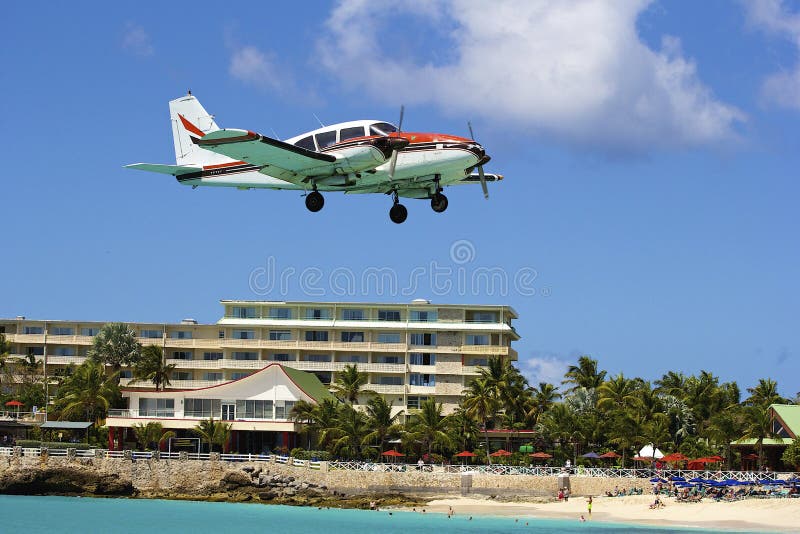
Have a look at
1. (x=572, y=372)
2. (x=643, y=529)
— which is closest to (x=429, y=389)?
(x=572, y=372)

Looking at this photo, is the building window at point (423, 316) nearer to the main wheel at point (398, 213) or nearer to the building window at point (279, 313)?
the building window at point (279, 313)

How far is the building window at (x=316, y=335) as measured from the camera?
113 metres

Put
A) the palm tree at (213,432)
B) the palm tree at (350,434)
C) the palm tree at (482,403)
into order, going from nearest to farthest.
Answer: the palm tree at (350,434) < the palm tree at (213,432) < the palm tree at (482,403)

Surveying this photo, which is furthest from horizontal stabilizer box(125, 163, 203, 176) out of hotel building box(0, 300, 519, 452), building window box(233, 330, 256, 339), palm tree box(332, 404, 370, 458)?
building window box(233, 330, 256, 339)

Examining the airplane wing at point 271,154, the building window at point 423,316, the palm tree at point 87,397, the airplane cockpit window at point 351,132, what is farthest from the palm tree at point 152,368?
the airplane cockpit window at point 351,132

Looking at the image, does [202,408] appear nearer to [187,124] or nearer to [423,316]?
[423,316]

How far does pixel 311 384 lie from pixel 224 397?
8.42m

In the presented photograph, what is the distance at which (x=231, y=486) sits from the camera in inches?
3209

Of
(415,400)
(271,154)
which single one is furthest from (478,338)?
(271,154)

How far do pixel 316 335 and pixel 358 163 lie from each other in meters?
69.2

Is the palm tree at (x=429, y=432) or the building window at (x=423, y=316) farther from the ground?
the building window at (x=423, y=316)

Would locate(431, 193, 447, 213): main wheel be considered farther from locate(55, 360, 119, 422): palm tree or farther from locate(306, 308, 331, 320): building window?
locate(306, 308, 331, 320): building window

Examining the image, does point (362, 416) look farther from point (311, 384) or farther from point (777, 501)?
point (777, 501)

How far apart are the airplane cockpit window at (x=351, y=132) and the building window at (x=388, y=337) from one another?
2665 inches
